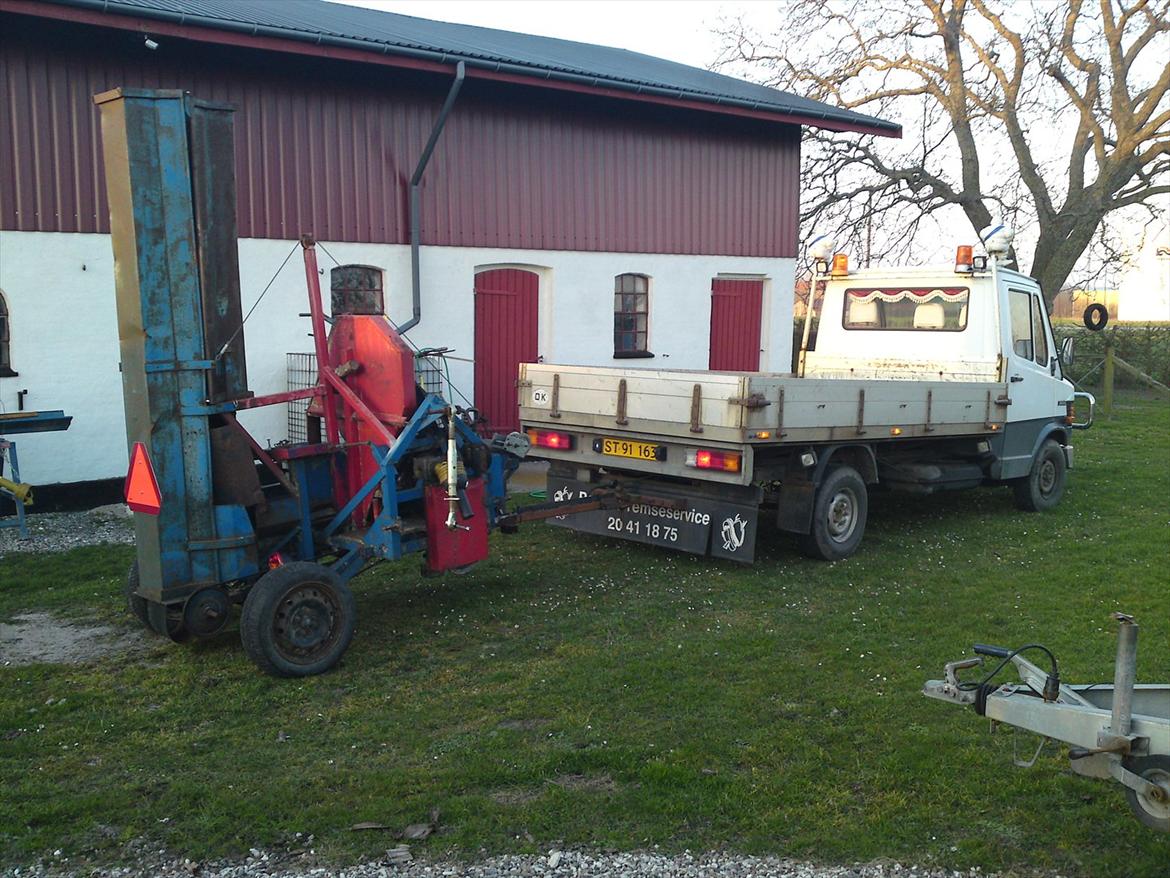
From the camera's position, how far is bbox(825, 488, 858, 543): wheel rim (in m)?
9.06

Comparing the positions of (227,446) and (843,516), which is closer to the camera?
(227,446)

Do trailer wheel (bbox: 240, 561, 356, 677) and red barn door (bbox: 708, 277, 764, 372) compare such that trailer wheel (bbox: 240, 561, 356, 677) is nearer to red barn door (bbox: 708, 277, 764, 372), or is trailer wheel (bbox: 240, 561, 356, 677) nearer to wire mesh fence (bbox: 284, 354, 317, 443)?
wire mesh fence (bbox: 284, 354, 317, 443)

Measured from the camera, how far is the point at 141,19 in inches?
404

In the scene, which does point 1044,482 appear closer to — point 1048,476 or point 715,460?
point 1048,476

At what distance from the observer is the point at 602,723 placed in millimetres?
5402

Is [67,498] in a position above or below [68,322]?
below

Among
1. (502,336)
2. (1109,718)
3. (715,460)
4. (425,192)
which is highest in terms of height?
(425,192)

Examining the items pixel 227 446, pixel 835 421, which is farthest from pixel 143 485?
pixel 835 421

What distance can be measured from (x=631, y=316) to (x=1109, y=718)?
40.4 feet

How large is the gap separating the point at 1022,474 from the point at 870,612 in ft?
15.4

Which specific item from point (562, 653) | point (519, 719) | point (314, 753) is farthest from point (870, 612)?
point (314, 753)

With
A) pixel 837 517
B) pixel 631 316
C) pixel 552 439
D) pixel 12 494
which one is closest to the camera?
pixel 837 517

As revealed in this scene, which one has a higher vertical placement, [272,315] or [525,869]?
[272,315]

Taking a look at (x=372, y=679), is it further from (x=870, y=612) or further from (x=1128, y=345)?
(x=1128, y=345)
